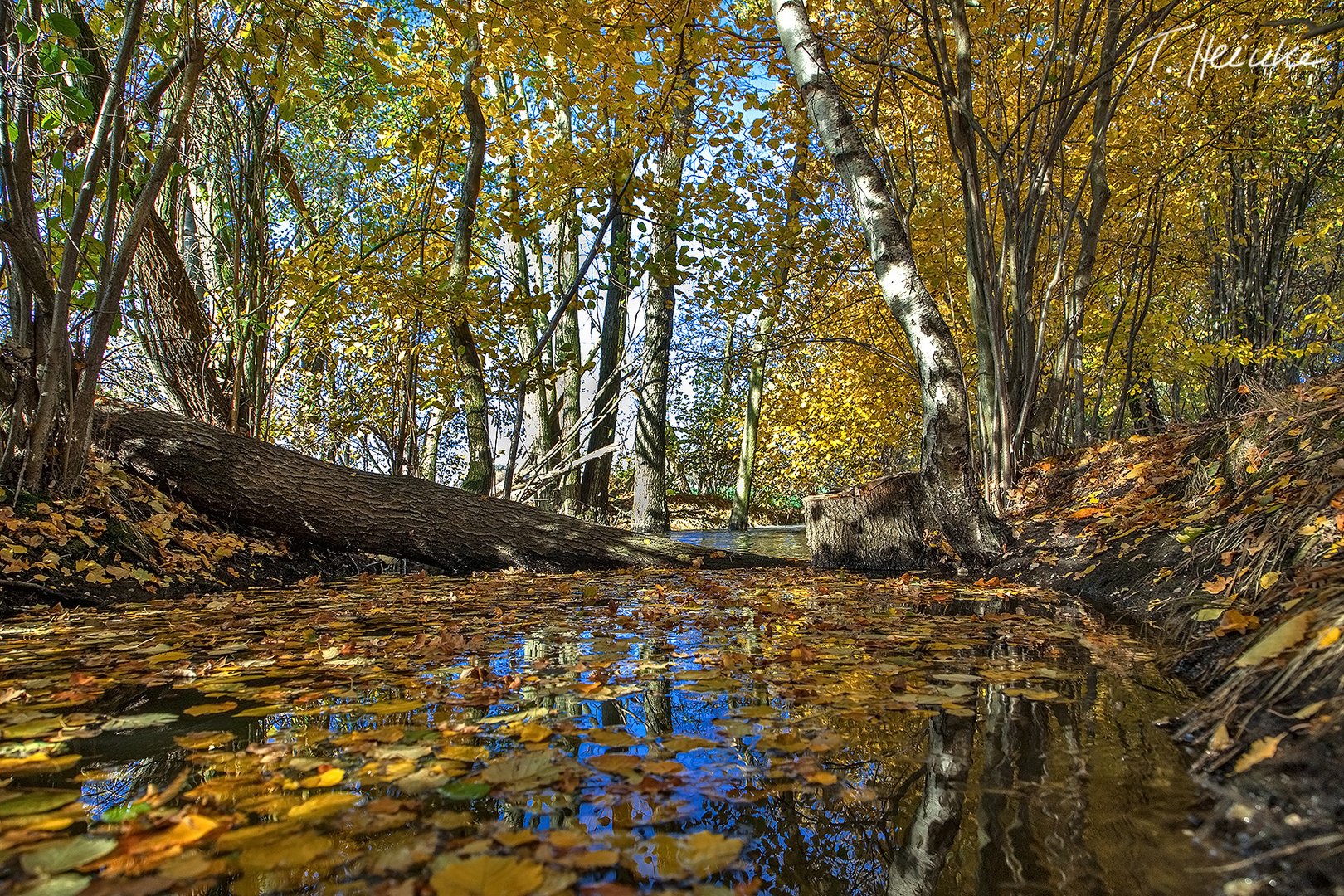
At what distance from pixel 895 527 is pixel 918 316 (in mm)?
1560

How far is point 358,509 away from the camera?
4.80 metres

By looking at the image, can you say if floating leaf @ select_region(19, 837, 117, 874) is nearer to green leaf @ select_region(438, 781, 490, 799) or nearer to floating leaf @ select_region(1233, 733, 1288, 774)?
green leaf @ select_region(438, 781, 490, 799)

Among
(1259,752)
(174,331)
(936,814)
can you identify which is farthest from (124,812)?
(174,331)

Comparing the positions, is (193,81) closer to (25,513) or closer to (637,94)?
(25,513)

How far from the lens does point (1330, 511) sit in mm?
1825

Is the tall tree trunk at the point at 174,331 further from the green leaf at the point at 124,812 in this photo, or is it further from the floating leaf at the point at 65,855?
the floating leaf at the point at 65,855

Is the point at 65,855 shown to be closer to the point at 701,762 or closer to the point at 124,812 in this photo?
the point at 124,812

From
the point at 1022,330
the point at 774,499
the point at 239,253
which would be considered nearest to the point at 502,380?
the point at 239,253

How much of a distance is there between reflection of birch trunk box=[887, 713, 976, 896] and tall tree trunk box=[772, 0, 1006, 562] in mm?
3326

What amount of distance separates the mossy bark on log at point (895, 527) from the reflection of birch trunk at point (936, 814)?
11.2 ft

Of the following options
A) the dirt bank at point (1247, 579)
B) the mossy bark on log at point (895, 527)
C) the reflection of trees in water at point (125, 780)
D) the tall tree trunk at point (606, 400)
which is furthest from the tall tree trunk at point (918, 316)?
the reflection of trees in water at point (125, 780)

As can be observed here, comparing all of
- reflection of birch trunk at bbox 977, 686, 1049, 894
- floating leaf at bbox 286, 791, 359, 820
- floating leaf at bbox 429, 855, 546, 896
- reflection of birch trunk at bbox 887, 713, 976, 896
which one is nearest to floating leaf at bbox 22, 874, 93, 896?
floating leaf at bbox 286, 791, 359, 820

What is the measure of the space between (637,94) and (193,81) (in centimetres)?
330

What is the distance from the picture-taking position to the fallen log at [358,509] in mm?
4488
